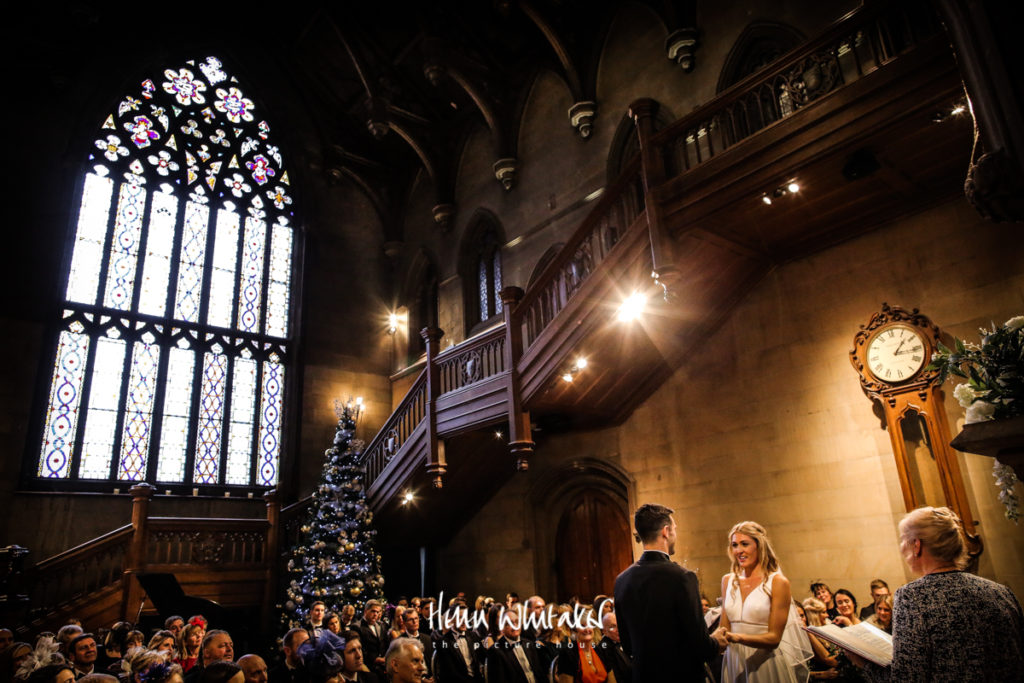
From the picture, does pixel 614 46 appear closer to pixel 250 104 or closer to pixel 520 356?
pixel 520 356

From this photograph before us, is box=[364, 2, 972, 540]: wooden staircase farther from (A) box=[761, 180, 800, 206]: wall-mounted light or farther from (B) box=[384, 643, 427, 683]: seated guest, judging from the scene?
(B) box=[384, 643, 427, 683]: seated guest

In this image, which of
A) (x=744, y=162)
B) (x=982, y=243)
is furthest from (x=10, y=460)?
(x=982, y=243)

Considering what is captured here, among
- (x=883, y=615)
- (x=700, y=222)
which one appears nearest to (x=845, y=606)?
(x=883, y=615)

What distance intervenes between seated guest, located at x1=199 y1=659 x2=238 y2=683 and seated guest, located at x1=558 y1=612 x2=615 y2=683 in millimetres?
3453

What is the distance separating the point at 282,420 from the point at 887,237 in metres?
11.0

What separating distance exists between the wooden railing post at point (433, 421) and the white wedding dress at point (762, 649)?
6766 millimetres

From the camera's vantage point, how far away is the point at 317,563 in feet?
34.9

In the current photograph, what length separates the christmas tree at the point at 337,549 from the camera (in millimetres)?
10445

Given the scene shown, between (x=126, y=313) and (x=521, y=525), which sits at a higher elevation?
(x=126, y=313)

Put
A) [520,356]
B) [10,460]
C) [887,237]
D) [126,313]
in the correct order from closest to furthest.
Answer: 1. [887,237]
2. [520,356]
3. [10,460]
4. [126,313]

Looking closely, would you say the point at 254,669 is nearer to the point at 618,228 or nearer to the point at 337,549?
the point at 618,228

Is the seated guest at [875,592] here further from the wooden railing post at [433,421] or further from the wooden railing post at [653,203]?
the wooden railing post at [433,421]

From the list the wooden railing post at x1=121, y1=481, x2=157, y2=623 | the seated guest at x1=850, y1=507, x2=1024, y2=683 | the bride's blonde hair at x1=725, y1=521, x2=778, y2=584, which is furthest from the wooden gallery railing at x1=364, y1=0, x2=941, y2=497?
the seated guest at x1=850, y1=507, x2=1024, y2=683

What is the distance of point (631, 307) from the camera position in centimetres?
809
